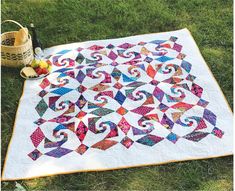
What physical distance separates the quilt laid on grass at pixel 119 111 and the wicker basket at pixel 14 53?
198 mm

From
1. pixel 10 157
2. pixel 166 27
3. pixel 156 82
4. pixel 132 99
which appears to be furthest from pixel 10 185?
pixel 166 27

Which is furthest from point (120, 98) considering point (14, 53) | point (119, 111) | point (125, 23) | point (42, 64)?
point (125, 23)

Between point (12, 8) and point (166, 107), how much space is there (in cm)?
209

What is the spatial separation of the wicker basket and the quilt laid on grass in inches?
7.8

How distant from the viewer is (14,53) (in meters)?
3.57

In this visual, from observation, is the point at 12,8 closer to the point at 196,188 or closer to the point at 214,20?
the point at 214,20

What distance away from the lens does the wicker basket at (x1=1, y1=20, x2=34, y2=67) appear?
3541mm

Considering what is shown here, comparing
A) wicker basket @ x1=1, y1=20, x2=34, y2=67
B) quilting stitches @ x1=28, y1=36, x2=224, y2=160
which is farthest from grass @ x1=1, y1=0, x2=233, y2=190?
quilting stitches @ x1=28, y1=36, x2=224, y2=160

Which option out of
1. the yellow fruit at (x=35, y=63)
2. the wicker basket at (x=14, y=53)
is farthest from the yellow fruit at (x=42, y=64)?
the wicker basket at (x=14, y=53)

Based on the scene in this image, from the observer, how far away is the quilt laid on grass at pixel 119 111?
9.30 feet

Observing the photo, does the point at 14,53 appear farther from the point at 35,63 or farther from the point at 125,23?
the point at 125,23

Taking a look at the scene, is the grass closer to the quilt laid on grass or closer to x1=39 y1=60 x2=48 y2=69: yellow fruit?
the quilt laid on grass

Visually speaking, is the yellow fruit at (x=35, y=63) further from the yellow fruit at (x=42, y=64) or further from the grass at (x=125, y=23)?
the grass at (x=125, y=23)

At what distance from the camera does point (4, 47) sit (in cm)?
353
